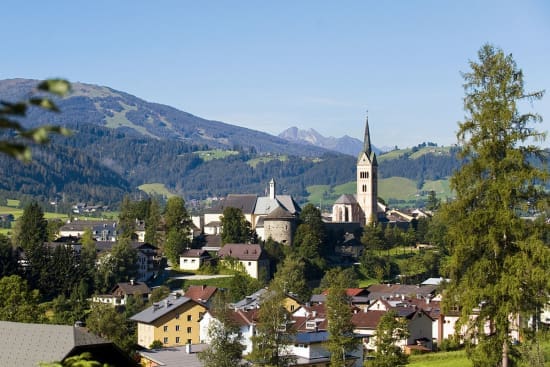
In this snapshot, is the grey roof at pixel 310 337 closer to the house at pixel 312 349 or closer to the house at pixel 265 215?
the house at pixel 312 349

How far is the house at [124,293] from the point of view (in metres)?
71.9

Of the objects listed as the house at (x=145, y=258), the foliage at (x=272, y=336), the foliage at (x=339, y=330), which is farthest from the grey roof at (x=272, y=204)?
the foliage at (x=272, y=336)

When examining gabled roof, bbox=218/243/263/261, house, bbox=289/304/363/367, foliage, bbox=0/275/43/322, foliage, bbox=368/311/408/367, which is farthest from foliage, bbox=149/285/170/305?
foliage, bbox=368/311/408/367

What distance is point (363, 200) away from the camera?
410 feet

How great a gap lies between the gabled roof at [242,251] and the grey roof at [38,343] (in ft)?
202

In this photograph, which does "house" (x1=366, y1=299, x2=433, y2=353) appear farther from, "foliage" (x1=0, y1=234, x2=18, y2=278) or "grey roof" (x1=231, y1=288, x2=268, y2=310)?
"foliage" (x1=0, y1=234, x2=18, y2=278)

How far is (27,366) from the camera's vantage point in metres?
20.5

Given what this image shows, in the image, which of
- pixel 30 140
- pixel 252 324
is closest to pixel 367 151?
pixel 252 324

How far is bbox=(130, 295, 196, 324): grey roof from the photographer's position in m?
58.6

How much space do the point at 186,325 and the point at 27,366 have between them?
1564 inches

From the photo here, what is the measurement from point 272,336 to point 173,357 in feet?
30.5

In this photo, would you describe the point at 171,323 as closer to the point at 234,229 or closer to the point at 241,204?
the point at 234,229

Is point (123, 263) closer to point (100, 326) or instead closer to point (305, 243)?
point (305, 243)

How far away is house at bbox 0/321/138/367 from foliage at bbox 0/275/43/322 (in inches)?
903
